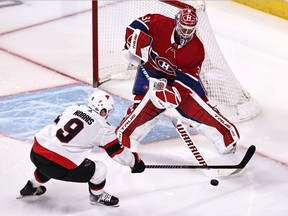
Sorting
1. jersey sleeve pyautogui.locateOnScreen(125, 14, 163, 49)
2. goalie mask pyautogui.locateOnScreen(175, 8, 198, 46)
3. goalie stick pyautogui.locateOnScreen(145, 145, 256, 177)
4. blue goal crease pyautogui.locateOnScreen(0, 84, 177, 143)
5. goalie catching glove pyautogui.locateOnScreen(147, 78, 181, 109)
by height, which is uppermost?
goalie mask pyautogui.locateOnScreen(175, 8, 198, 46)

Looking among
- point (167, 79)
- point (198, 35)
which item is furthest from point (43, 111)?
point (198, 35)

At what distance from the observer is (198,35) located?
455cm

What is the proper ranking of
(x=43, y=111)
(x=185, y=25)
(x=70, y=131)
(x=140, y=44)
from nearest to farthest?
1. (x=70, y=131)
2. (x=185, y=25)
3. (x=140, y=44)
4. (x=43, y=111)

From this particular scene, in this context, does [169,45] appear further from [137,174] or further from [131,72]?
[131,72]

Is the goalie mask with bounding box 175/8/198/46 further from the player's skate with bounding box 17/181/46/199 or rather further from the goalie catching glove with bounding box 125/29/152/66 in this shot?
the player's skate with bounding box 17/181/46/199

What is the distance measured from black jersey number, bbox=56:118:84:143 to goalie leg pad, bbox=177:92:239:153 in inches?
32.2

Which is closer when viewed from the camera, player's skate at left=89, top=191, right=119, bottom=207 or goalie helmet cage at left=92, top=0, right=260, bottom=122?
player's skate at left=89, top=191, right=119, bottom=207

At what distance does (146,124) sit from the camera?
4.13 metres

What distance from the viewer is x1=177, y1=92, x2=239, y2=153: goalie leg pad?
4133mm

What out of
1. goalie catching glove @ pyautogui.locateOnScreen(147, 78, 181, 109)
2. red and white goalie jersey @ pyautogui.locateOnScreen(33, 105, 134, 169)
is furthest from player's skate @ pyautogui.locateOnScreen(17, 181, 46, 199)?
goalie catching glove @ pyautogui.locateOnScreen(147, 78, 181, 109)

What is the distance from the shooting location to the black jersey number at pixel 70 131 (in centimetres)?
347

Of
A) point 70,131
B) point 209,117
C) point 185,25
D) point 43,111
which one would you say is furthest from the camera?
point 43,111

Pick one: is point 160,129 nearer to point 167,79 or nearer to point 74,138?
point 167,79

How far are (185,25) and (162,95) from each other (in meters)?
0.36
